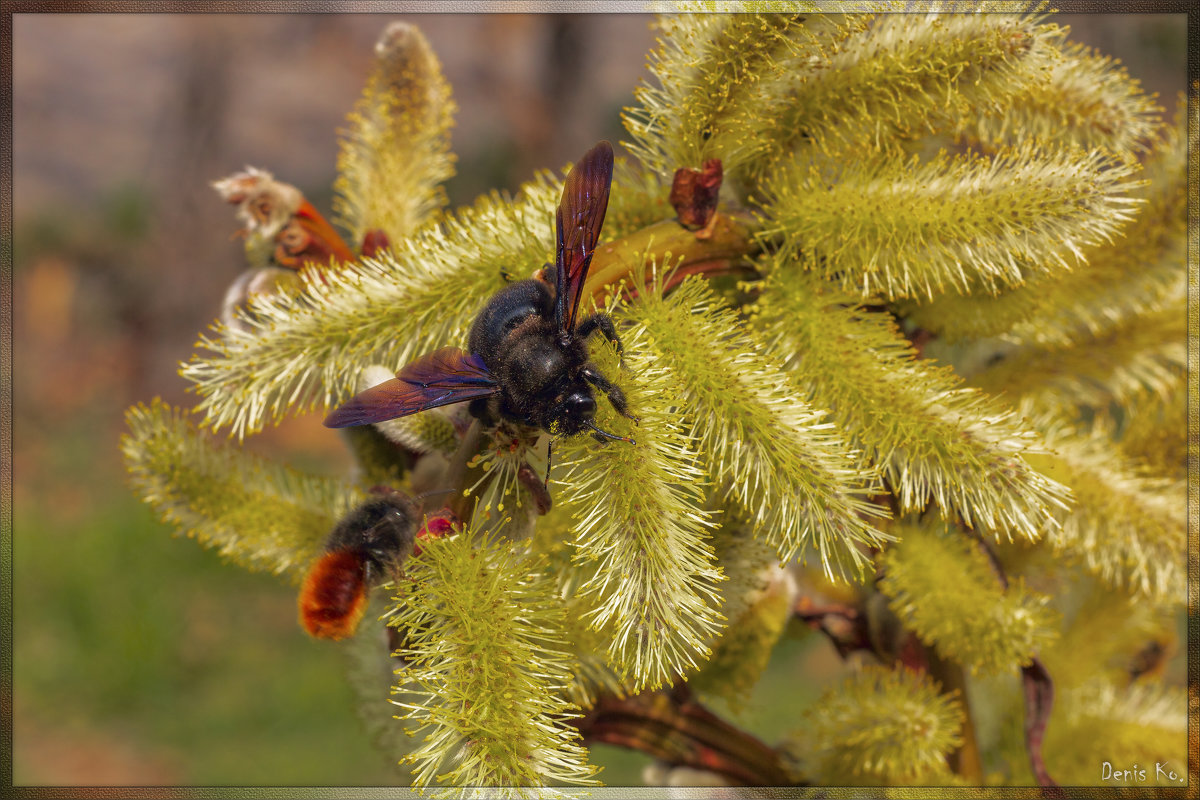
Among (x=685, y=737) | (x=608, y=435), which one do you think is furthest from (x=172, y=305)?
(x=608, y=435)

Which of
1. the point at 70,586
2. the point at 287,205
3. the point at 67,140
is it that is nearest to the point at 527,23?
the point at 67,140

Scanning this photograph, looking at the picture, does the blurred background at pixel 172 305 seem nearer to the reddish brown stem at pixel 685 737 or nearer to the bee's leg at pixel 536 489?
the reddish brown stem at pixel 685 737

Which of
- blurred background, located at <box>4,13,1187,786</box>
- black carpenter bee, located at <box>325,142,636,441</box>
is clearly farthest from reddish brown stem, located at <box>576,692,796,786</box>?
black carpenter bee, located at <box>325,142,636,441</box>

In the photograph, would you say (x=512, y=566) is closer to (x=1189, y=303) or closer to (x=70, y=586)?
(x=1189, y=303)

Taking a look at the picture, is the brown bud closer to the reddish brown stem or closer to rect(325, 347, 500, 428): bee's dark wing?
rect(325, 347, 500, 428): bee's dark wing

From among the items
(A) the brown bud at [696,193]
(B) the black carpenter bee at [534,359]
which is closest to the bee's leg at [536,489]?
(B) the black carpenter bee at [534,359]

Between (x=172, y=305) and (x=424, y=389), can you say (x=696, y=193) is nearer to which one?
(x=424, y=389)

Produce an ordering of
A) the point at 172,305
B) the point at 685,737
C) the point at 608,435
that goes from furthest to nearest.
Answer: the point at 172,305 < the point at 685,737 < the point at 608,435
